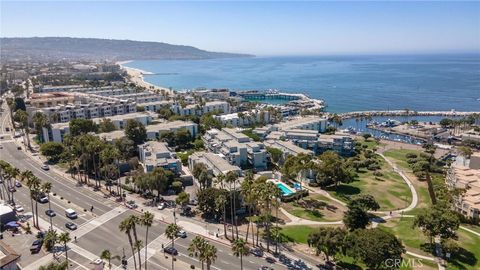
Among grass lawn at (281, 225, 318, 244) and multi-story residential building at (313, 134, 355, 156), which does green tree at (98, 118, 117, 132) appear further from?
grass lawn at (281, 225, 318, 244)

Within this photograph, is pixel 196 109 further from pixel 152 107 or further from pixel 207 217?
pixel 207 217

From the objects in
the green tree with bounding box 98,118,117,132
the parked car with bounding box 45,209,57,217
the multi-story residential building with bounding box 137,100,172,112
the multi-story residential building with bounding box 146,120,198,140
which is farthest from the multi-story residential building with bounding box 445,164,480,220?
the multi-story residential building with bounding box 137,100,172,112

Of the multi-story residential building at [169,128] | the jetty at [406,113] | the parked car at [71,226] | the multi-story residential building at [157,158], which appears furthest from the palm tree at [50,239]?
the jetty at [406,113]

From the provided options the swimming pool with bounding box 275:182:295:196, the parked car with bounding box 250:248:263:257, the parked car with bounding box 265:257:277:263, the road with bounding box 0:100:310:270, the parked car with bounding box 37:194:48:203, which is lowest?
the parked car with bounding box 250:248:263:257

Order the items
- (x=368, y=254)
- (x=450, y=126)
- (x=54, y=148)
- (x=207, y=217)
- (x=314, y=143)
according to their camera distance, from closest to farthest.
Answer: (x=368, y=254), (x=207, y=217), (x=54, y=148), (x=314, y=143), (x=450, y=126)

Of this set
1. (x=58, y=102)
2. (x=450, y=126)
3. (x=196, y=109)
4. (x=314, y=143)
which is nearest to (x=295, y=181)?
(x=314, y=143)

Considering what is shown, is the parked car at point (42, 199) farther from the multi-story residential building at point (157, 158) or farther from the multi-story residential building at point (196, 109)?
the multi-story residential building at point (196, 109)
